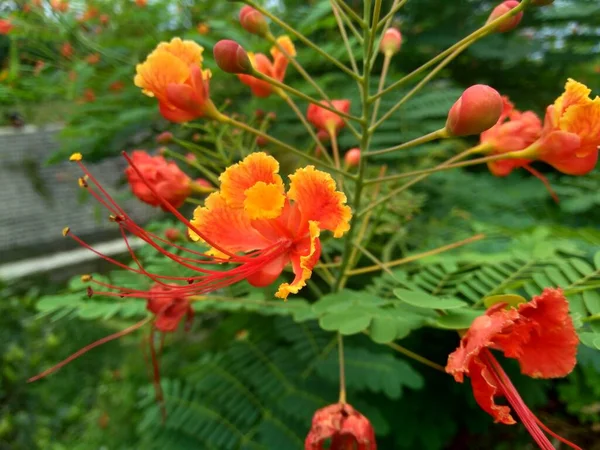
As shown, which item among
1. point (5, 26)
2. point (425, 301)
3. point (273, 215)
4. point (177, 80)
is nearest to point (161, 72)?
point (177, 80)

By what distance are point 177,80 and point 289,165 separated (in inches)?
38.8

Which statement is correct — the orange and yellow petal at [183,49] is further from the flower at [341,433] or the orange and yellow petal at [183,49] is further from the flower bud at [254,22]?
the flower at [341,433]

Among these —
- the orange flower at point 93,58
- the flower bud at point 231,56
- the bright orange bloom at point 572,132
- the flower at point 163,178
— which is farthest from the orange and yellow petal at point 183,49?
the orange flower at point 93,58

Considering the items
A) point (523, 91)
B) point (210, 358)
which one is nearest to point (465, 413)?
point (210, 358)

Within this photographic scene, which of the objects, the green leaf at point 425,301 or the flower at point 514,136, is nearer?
the green leaf at point 425,301

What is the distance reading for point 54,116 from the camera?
8.57 ft

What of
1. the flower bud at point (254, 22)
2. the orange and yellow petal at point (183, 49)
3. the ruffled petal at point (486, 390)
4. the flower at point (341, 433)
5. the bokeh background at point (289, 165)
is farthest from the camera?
the bokeh background at point (289, 165)

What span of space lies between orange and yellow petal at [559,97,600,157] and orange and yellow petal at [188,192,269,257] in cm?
54

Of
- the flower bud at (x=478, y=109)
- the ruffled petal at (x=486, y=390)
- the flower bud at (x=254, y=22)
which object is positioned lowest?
the ruffled petal at (x=486, y=390)

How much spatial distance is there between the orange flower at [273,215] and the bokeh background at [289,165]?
0.42m

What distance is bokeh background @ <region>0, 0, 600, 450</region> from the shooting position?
1.40 metres

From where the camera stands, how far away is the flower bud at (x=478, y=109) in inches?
28.6

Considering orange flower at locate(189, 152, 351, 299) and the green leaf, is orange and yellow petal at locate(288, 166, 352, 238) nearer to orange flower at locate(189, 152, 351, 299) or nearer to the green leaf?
orange flower at locate(189, 152, 351, 299)

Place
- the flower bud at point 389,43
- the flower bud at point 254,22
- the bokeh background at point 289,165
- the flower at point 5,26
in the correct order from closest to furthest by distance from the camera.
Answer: the flower bud at point 254,22, the flower bud at point 389,43, the bokeh background at point 289,165, the flower at point 5,26
